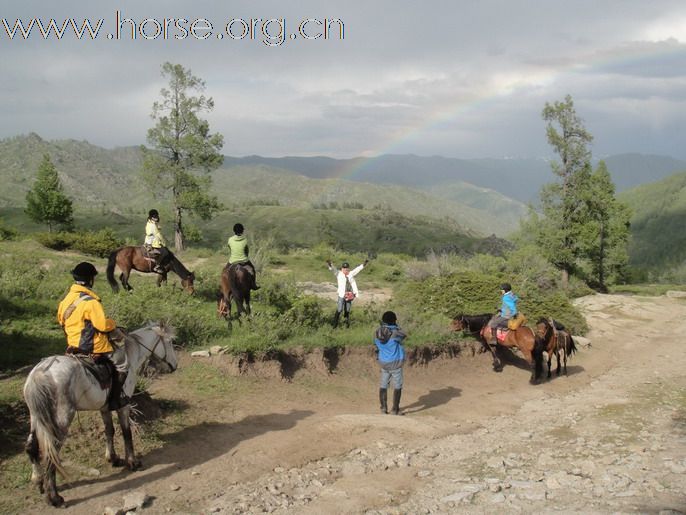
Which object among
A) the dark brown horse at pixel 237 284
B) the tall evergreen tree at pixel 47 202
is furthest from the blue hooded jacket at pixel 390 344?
the tall evergreen tree at pixel 47 202

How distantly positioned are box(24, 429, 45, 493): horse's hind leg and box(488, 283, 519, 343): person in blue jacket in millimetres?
11097

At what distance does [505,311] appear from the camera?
47.6 feet

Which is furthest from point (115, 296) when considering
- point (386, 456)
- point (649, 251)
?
point (649, 251)

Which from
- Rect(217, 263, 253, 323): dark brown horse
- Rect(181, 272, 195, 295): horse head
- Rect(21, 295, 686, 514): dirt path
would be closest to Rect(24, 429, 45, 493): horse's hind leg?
Rect(21, 295, 686, 514): dirt path

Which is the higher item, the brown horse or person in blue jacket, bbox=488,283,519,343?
the brown horse

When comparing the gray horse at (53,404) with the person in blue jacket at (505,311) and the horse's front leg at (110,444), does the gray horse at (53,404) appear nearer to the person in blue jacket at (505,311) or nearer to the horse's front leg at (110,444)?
the horse's front leg at (110,444)

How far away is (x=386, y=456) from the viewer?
323 inches

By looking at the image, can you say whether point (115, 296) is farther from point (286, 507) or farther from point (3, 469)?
point (286, 507)

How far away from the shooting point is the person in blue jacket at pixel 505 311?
1436 centimetres

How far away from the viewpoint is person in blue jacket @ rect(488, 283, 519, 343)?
47.1 ft

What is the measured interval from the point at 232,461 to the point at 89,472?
1805mm

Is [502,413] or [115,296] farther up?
[115,296]

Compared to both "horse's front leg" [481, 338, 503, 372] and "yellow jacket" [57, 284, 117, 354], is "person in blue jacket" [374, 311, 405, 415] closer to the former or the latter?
"yellow jacket" [57, 284, 117, 354]

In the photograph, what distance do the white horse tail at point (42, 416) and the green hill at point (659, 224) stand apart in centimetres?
11427
